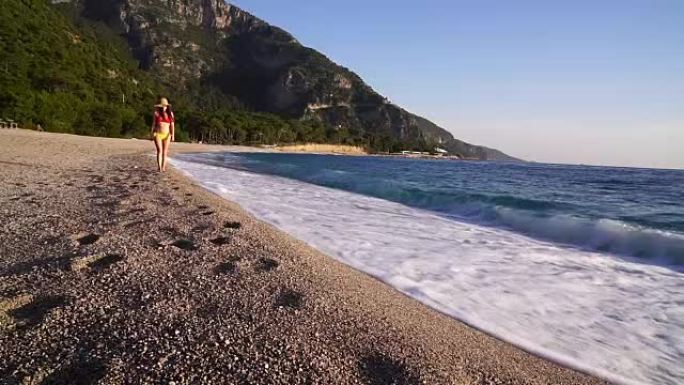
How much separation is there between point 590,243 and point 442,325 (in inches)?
260

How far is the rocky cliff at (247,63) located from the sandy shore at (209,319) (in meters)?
133

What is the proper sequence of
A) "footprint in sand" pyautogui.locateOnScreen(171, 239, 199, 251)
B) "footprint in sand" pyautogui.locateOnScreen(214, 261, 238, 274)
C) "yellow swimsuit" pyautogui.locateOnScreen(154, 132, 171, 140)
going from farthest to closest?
"yellow swimsuit" pyautogui.locateOnScreen(154, 132, 171, 140), "footprint in sand" pyautogui.locateOnScreen(171, 239, 199, 251), "footprint in sand" pyautogui.locateOnScreen(214, 261, 238, 274)

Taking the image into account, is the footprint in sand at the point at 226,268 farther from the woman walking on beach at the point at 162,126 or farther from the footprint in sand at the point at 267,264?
the woman walking on beach at the point at 162,126

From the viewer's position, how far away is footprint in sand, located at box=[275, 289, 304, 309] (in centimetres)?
320

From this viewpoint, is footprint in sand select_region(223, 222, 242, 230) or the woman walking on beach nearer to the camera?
footprint in sand select_region(223, 222, 242, 230)

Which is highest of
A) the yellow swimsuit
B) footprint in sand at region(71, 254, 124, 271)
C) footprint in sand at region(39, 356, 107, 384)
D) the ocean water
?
the yellow swimsuit

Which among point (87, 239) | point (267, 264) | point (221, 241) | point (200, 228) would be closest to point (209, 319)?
point (267, 264)

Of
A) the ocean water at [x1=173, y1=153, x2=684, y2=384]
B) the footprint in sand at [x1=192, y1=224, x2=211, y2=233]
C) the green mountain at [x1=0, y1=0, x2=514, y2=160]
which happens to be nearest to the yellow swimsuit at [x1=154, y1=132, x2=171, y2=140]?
the ocean water at [x1=173, y1=153, x2=684, y2=384]

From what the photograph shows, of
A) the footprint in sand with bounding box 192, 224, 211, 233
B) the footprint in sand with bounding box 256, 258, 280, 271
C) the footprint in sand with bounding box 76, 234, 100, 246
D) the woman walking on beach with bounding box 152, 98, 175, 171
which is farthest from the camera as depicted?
the woman walking on beach with bounding box 152, 98, 175, 171

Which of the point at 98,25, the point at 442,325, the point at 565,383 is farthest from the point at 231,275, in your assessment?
the point at 98,25

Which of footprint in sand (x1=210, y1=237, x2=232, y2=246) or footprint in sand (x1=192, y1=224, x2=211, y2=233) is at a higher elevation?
footprint in sand (x1=210, y1=237, x2=232, y2=246)

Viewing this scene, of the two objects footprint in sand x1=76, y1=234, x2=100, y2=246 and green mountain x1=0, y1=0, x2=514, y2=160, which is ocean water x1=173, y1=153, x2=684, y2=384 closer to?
footprint in sand x1=76, y1=234, x2=100, y2=246

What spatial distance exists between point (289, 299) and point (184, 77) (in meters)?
142

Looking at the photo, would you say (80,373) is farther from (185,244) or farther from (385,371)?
(185,244)
